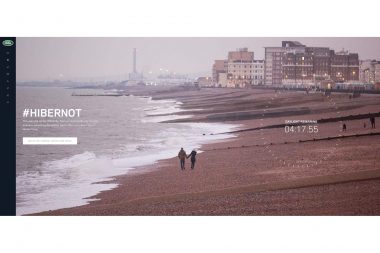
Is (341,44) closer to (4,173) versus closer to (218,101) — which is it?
(218,101)

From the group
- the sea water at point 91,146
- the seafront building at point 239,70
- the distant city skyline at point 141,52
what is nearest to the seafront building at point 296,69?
the seafront building at point 239,70

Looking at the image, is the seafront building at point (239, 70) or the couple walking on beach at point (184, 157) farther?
the seafront building at point (239, 70)

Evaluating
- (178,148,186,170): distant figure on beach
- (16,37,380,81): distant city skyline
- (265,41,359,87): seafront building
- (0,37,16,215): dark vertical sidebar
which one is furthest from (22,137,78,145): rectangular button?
(265,41,359,87): seafront building

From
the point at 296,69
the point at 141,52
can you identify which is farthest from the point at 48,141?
the point at 296,69

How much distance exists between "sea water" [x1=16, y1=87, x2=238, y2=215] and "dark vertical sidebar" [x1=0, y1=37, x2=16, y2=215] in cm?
10

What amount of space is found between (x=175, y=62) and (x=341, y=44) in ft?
9.08

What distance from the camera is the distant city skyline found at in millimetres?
11000

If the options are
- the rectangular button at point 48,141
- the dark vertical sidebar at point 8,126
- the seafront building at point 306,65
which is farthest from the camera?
the seafront building at point 306,65

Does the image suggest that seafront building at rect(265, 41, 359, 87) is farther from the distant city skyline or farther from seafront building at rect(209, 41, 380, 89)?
the distant city skyline

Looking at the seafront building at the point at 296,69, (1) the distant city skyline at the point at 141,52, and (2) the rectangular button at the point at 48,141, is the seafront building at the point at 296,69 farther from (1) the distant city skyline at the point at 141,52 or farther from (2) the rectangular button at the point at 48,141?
(2) the rectangular button at the point at 48,141

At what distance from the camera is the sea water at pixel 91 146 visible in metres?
10.9

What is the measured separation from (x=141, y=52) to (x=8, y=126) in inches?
97.6

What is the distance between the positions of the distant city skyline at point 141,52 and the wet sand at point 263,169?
82 cm

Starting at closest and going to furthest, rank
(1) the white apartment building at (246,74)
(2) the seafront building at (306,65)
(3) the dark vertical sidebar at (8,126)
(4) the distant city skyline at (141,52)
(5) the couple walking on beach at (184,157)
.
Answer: (3) the dark vertical sidebar at (8,126), (4) the distant city skyline at (141,52), (5) the couple walking on beach at (184,157), (2) the seafront building at (306,65), (1) the white apartment building at (246,74)
